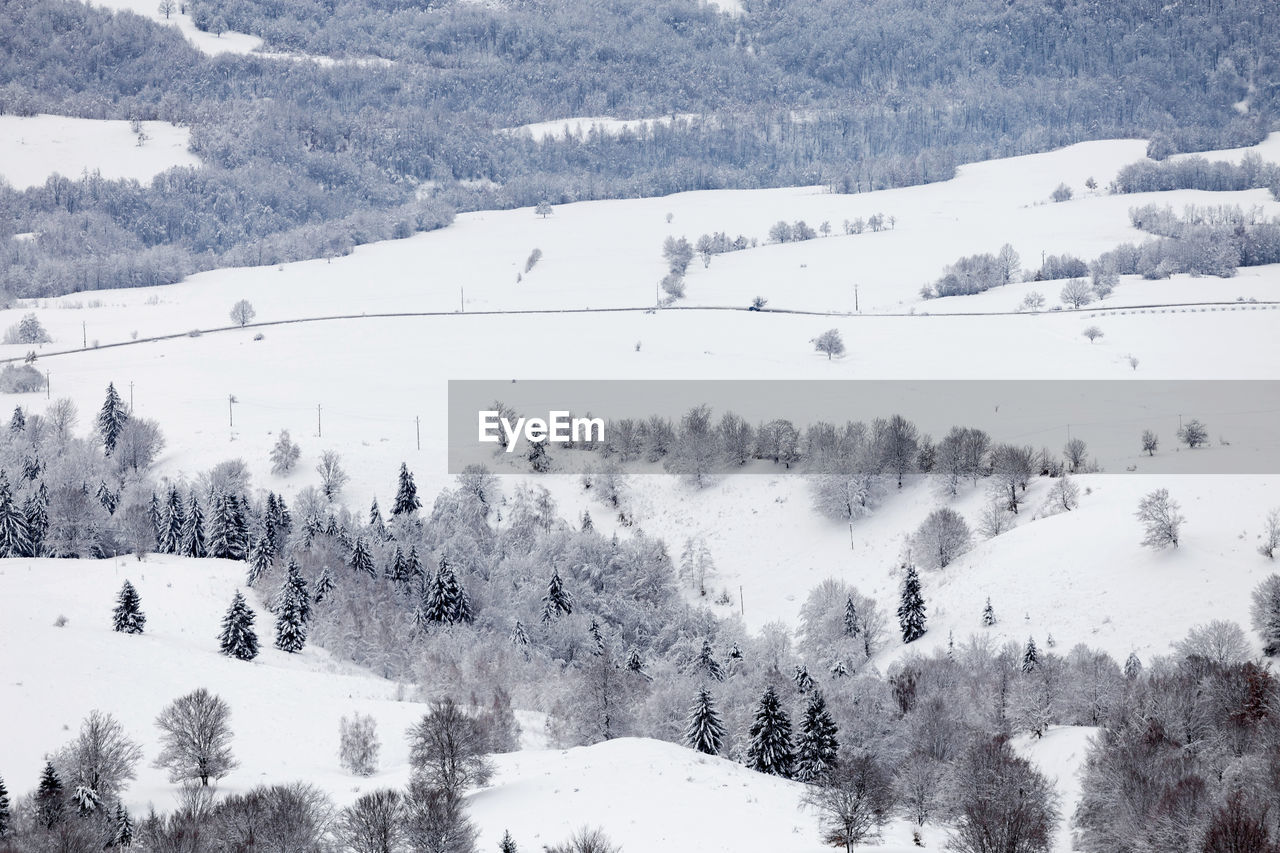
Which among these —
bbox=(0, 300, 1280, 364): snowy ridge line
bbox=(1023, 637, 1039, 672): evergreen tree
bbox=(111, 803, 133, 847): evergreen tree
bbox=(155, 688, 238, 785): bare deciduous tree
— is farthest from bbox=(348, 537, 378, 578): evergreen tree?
bbox=(0, 300, 1280, 364): snowy ridge line

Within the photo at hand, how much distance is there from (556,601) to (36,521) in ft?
141

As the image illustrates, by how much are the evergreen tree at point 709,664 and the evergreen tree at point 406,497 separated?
4004 cm

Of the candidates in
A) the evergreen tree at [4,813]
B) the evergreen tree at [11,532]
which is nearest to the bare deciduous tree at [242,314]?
the evergreen tree at [11,532]

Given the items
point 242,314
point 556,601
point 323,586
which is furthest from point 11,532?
point 242,314

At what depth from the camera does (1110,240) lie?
620 feet

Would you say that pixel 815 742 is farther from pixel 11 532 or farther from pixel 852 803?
pixel 11 532

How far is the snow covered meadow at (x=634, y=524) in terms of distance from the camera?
192ft

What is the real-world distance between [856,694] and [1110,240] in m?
135

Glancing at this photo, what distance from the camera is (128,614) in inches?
3051

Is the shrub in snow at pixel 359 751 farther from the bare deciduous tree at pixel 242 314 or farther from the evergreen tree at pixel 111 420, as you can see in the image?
the bare deciduous tree at pixel 242 314

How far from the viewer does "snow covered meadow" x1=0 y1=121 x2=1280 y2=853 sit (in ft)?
192

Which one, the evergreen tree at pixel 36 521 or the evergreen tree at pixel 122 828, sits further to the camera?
the evergreen tree at pixel 36 521

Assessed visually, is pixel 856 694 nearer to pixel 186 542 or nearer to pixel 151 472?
pixel 186 542

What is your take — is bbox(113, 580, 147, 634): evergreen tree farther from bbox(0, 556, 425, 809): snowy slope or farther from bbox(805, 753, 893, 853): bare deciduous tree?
bbox(805, 753, 893, 853): bare deciduous tree
